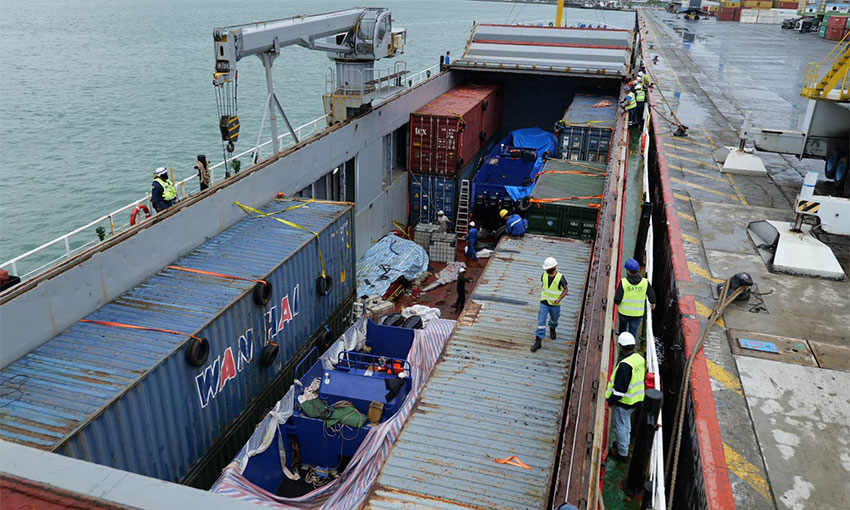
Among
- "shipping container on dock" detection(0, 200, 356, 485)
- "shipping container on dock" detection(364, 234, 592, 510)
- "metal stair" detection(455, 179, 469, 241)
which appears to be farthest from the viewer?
"metal stair" detection(455, 179, 469, 241)

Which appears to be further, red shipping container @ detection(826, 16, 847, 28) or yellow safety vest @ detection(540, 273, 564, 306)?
red shipping container @ detection(826, 16, 847, 28)

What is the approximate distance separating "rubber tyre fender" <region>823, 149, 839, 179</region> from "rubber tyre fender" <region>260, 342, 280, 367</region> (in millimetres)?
18798

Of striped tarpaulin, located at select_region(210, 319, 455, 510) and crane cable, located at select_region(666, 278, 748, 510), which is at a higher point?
crane cable, located at select_region(666, 278, 748, 510)

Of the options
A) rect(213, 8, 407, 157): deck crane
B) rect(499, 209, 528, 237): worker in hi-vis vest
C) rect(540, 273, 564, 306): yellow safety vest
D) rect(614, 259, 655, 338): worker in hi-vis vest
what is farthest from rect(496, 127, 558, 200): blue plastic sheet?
rect(614, 259, 655, 338): worker in hi-vis vest

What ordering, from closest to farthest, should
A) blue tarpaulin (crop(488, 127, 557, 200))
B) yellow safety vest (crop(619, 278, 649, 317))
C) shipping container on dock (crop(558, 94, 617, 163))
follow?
yellow safety vest (crop(619, 278, 649, 317))
shipping container on dock (crop(558, 94, 617, 163))
blue tarpaulin (crop(488, 127, 557, 200))

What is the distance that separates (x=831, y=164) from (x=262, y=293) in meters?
19.2

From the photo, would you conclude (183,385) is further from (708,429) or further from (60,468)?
(708,429)

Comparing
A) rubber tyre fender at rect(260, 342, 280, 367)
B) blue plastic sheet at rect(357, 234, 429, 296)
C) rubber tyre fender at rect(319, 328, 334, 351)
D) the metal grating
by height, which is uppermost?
the metal grating

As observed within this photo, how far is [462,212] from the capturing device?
80.0 ft

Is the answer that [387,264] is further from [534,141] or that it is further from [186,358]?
[534,141]

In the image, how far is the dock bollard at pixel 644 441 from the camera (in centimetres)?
743

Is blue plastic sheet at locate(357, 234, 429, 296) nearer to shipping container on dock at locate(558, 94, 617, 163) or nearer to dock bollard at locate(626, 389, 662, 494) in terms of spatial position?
A: shipping container on dock at locate(558, 94, 617, 163)

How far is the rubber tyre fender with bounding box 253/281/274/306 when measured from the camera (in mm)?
10562

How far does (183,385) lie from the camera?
29.2 feet
